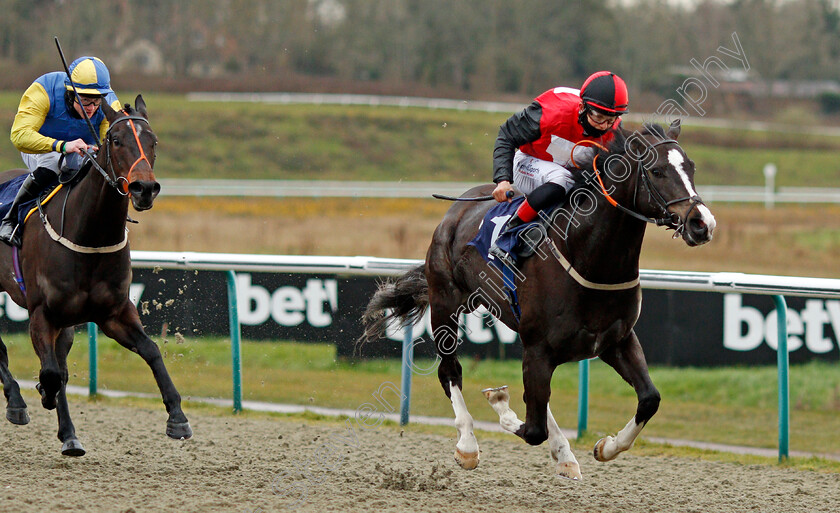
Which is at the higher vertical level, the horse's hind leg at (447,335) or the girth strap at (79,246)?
the girth strap at (79,246)

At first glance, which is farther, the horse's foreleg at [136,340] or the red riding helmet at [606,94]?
the horse's foreleg at [136,340]

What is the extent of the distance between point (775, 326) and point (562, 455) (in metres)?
3.20

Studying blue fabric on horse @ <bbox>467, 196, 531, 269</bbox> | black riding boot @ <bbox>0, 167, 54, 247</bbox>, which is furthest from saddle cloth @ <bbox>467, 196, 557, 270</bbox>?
black riding boot @ <bbox>0, 167, 54, 247</bbox>

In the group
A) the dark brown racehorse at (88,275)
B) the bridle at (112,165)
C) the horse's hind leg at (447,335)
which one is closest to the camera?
the bridle at (112,165)

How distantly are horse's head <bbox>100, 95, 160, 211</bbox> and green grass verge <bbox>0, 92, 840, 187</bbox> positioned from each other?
868 inches

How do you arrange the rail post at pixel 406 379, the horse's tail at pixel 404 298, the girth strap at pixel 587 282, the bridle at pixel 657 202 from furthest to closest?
the rail post at pixel 406 379, the horse's tail at pixel 404 298, the girth strap at pixel 587 282, the bridle at pixel 657 202

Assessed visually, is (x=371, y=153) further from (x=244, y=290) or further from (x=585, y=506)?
(x=585, y=506)

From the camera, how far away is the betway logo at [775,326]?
6.96 metres

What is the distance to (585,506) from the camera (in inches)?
177

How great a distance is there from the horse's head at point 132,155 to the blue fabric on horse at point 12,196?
85 cm

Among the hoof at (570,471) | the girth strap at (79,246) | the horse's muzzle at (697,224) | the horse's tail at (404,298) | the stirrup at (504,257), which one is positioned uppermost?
the horse's muzzle at (697,224)

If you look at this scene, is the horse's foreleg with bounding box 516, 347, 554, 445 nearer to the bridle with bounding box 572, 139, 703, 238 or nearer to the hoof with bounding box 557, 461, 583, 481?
the hoof with bounding box 557, 461, 583, 481

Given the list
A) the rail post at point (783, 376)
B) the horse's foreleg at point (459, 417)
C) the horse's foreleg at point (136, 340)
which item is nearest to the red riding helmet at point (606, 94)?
the horse's foreleg at point (459, 417)

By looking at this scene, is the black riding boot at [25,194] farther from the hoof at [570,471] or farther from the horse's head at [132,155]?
the hoof at [570,471]
